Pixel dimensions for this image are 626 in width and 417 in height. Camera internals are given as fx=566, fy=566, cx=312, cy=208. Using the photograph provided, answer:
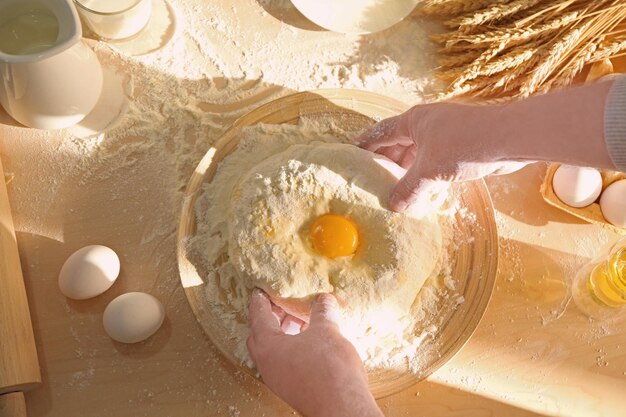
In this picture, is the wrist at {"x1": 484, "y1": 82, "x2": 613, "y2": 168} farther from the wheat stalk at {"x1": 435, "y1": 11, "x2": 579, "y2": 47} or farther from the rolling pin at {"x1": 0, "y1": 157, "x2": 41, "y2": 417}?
the rolling pin at {"x1": 0, "y1": 157, "x2": 41, "y2": 417}

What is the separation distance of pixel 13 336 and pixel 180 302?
319 mm

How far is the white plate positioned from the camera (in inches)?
54.4

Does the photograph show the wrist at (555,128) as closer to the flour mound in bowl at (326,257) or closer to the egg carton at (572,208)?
the flour mound in bowl at (326,257)

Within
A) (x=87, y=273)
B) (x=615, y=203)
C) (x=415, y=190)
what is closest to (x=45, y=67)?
(x=87, y=273)

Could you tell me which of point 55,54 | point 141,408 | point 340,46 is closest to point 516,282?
point 340,46

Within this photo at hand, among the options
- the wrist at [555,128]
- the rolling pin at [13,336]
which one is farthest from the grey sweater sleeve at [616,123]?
the rolling pin at [13,336]

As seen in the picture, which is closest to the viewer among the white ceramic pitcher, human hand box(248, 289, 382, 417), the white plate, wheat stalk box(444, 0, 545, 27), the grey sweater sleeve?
the grey sweater sleeve

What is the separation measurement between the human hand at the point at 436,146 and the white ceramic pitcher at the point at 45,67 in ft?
1.97

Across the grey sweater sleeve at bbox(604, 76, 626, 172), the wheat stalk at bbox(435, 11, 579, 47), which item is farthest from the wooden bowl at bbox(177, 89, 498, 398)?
the grey sweater sleeve at bbox(604, 76, 626, 172)

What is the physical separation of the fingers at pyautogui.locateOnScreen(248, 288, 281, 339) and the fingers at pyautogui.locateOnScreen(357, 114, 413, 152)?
14.9 inches

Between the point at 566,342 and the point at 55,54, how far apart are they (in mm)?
1217

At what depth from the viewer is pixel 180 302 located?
1.21m

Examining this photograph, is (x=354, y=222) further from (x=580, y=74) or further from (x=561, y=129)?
(x=580, y=74)

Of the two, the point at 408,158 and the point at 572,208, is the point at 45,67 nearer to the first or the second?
the point at 408,158
